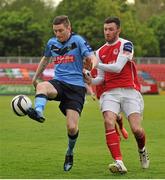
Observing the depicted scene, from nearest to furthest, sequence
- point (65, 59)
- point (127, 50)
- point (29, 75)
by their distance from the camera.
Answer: point (127, 50), point (65, 59), point (29, 75)

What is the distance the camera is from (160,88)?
49156 millimetres

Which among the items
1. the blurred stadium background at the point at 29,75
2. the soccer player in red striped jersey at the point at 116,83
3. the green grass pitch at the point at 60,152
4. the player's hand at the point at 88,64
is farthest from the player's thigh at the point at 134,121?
the blurred stadium background at the point at 29,75

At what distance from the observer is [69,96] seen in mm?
9617

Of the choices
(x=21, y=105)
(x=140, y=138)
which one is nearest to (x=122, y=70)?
(x=140, y=138)

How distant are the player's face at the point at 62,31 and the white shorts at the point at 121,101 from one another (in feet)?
3.28

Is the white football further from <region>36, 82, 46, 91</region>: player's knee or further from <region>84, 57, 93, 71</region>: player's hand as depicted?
<region>84, 57, 93, 71</region>: player's hand

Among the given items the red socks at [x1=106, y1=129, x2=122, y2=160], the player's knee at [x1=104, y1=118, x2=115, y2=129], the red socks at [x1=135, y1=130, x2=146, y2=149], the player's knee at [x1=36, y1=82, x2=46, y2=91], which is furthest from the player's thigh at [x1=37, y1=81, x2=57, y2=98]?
the red socks at [x1=135, y1=130, x2=146, y2=149]

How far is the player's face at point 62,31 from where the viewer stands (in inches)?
375

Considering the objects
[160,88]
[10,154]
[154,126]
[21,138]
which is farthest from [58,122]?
[160,88]

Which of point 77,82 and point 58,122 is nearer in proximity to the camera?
point 77,82

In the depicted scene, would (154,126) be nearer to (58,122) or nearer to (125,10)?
(58,122)

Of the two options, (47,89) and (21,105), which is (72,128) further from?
(21,105)

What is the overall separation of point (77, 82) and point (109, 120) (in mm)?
806

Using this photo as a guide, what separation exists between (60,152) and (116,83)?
3.09 metres
